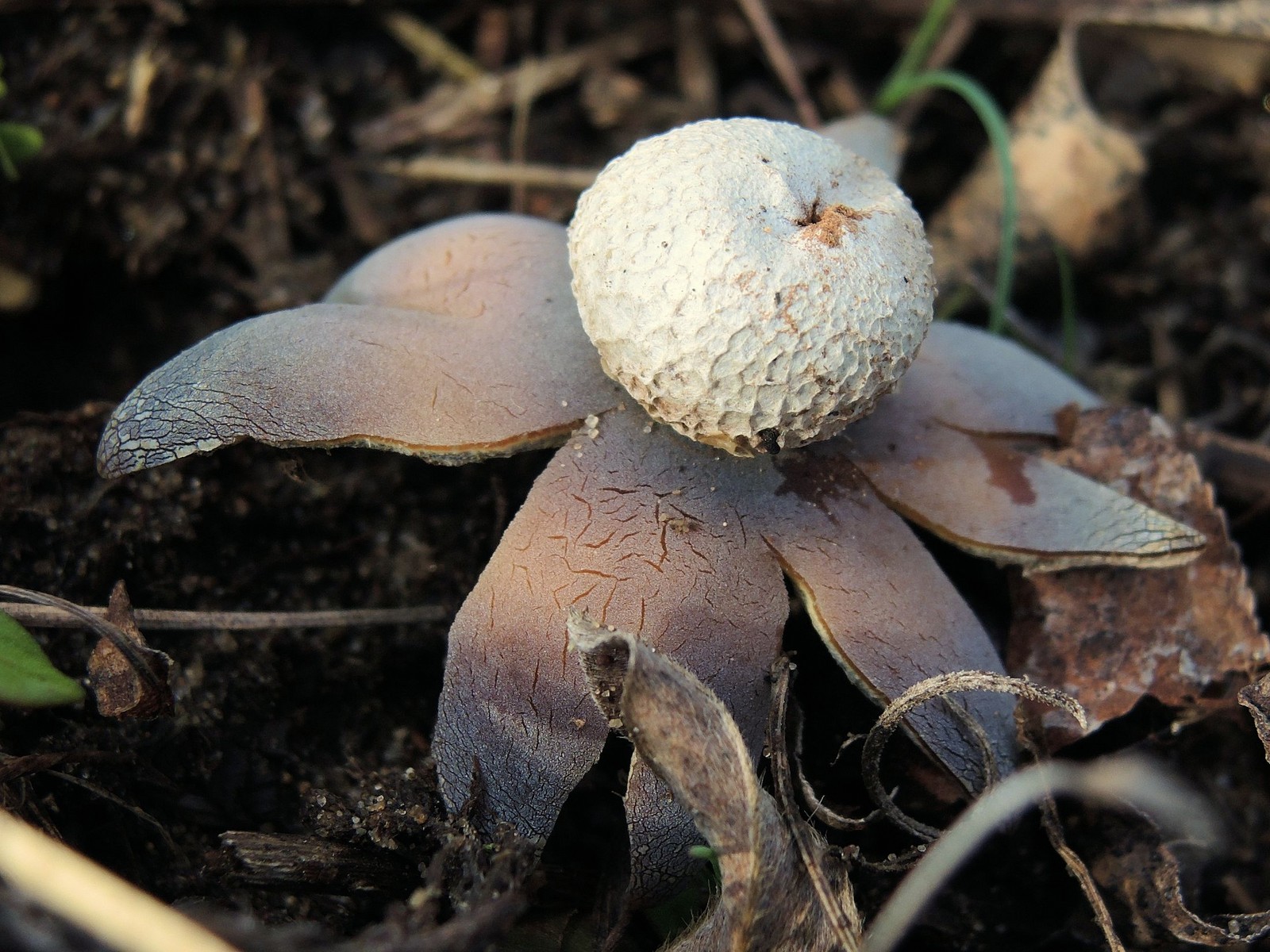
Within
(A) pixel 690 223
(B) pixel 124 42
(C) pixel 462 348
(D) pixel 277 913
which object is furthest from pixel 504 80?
(D) pixel 277 913

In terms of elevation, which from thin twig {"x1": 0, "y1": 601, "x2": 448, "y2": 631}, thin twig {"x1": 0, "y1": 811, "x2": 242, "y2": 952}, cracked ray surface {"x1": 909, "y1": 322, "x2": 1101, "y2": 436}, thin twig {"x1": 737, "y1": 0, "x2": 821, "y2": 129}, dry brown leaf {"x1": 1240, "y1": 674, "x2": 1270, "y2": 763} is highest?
thin twig {"x1": 737, "y1": 0, "x2": 821, "y2": 129}

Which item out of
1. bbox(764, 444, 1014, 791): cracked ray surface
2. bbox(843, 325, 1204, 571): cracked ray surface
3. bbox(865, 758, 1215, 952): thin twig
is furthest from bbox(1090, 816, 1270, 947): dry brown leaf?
bbox(843, 325, 1204, 571): cracked ray surface

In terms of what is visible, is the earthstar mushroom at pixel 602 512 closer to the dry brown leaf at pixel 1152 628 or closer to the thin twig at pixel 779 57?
the dry brown leaf at pixel 1152 628

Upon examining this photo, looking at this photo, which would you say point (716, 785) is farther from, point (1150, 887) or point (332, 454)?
point (332, 454)

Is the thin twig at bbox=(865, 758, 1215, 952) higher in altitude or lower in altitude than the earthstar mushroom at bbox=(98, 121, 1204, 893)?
lower

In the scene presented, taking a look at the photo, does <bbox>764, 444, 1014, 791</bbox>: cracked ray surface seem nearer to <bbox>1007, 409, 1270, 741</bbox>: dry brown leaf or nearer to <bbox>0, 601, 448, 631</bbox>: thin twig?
<bbox>1007, 409, 1270, 741</bbox>: dry brown leaf

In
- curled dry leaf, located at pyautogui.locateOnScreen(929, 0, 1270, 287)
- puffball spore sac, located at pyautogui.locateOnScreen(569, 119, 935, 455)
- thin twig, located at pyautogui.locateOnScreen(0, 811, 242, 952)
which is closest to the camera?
thin twig, located at pyautogui.locateOnScreen(0, 811, 242, 952)

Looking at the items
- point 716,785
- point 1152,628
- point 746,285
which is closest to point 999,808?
point 716,785
